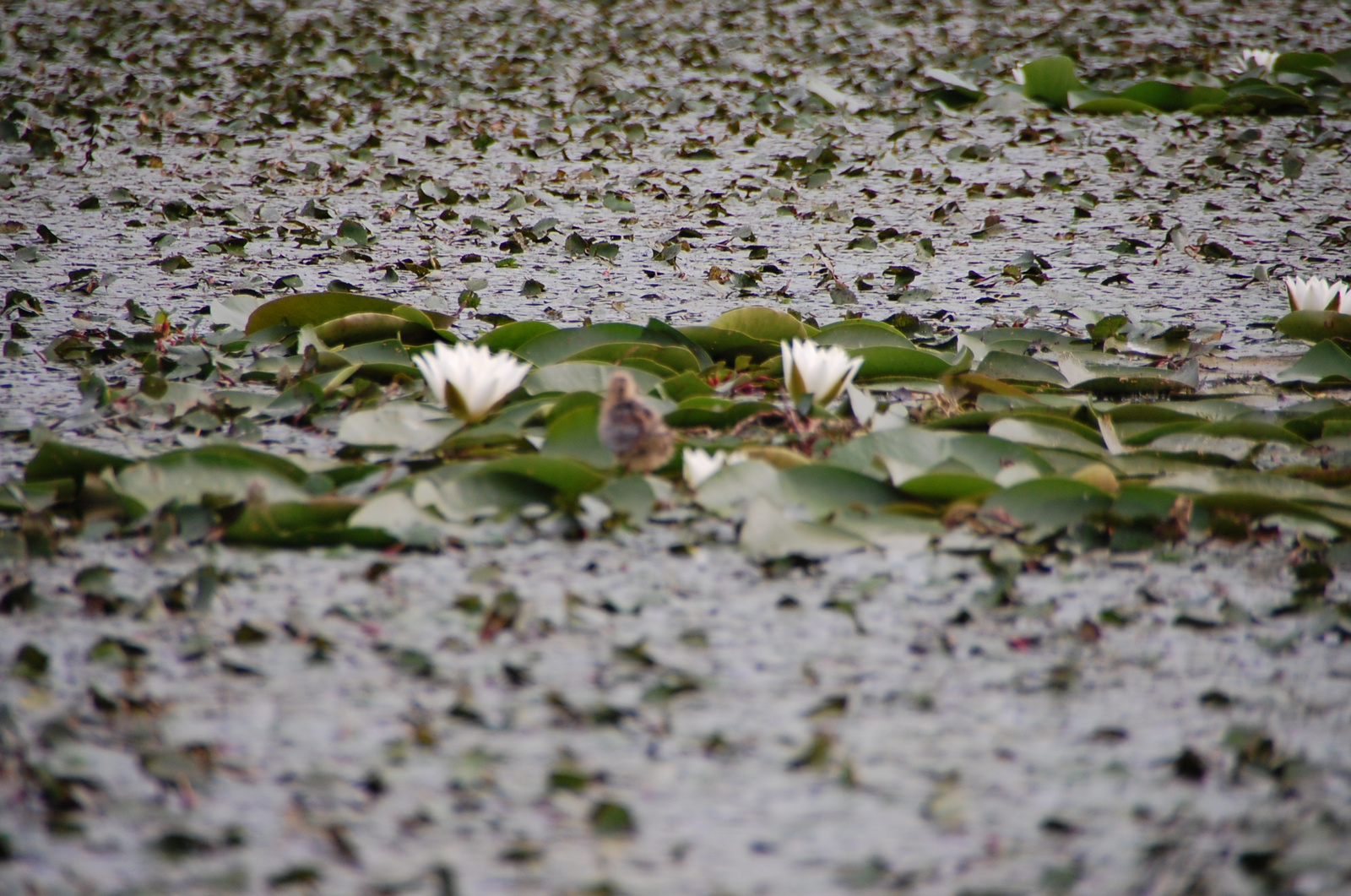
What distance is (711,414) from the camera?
1.24 meters

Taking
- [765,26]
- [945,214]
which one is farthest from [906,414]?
[765,26]

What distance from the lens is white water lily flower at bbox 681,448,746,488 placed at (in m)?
1.07

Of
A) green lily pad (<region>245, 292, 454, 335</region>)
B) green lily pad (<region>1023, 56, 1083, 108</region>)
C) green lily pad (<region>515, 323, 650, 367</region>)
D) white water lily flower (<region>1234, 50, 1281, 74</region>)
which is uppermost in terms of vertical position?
white water lily flower (<region>1234, 50, 1281, 74</region>)

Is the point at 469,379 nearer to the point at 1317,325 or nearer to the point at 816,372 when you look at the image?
Result: the point at 816,372

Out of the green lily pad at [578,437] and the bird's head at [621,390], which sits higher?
the bird's head at [621,390]

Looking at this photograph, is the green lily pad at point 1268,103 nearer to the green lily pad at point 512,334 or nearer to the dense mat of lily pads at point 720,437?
the dense mat of lily pads at point 720,437

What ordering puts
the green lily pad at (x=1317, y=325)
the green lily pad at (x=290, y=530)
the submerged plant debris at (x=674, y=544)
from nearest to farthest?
the submerged plant debris at (x=674, y=544) < the green lily pad at (x=290, y=530) < the green lily pad at (x=1317, y=325)

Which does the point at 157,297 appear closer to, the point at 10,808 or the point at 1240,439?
the point at 10,808

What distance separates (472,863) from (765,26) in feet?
14.3

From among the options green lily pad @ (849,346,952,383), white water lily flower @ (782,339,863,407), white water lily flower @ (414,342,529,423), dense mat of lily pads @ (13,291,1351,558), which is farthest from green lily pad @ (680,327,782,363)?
white water lily flower @ (414,342,529,423)

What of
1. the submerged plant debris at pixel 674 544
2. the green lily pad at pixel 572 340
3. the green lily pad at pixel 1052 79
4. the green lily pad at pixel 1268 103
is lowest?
the submerged plant debris at pixel 674 544

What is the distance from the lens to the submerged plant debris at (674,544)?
26.5 inches

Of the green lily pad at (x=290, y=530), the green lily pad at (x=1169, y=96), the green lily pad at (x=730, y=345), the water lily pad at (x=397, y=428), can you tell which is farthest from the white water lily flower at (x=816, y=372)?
the green lily pad at (x=1169, y=96)

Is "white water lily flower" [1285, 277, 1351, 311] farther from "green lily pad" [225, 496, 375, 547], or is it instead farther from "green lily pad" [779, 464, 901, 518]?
"green lily pad" [225, 496, 375, 547]
